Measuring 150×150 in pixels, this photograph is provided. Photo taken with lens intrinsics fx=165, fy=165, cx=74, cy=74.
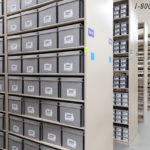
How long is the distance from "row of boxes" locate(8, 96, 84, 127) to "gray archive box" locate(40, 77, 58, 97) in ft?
0.32

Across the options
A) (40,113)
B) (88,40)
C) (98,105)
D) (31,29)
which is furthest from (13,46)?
(98,105)

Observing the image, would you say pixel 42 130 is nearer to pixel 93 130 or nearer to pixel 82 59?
pixel 93 130

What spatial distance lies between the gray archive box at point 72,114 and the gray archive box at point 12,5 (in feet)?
4.92

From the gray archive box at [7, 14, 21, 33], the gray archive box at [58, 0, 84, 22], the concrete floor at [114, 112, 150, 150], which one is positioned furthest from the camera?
the concrete floor at [114, 112, 150, 150]

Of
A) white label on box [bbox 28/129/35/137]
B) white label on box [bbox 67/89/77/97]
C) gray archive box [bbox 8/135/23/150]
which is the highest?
white label on box [bbox 67/89/77/97]

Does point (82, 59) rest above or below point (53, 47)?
below

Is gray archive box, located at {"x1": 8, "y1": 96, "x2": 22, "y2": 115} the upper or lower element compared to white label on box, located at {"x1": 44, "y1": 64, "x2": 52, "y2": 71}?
lower

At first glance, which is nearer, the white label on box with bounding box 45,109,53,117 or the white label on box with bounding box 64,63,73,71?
the white label on box with bounding box 64,63,73,71

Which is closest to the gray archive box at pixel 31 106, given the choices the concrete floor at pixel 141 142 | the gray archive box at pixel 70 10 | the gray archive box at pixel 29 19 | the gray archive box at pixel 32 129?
the gray archive box at pixel 32 129

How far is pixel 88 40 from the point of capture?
165cm

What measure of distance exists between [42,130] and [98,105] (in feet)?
2.62

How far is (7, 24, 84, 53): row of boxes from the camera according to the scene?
173 cm

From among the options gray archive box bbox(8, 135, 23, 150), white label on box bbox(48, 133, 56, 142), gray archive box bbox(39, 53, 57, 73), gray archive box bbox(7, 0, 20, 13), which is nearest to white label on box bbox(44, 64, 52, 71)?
gray archive box bbox(39, 53, 57, 73)

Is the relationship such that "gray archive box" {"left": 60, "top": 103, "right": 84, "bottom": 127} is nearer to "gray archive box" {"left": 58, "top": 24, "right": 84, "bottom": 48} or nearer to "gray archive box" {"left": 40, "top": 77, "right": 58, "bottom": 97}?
"gray archive box" {"left": 40, "top": 77, "right": 58, "bottom": 97}
